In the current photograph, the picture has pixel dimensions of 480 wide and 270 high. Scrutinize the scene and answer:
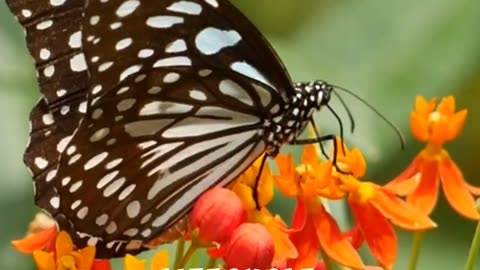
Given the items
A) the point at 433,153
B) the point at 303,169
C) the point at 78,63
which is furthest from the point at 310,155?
the point at 78,63

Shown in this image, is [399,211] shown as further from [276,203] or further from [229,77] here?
[276,203]

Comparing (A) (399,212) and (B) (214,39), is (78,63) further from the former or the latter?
(A) (399,212)

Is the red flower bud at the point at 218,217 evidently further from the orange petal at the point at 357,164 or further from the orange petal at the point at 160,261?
the orange petal at the point at 357,164

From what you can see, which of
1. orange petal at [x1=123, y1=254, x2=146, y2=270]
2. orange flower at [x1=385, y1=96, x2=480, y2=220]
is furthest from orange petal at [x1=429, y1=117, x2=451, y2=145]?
orange petal at [x1=123, y1=254, x2=146, y2=270]

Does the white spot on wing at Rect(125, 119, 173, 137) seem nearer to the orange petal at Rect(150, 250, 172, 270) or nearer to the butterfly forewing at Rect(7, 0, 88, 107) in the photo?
the butterfly forewing at Rect(7, 0, 88, 107)

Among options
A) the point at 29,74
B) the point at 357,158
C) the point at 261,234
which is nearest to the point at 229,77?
the point at 357,158

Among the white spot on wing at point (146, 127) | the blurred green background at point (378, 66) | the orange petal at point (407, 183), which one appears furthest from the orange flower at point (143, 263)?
the blurred green background at point (378, 66)

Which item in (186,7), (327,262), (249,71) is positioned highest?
(186,7)

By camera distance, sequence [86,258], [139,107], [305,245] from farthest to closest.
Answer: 1. [139,107]
2. [305,245]
3. [86,258]
